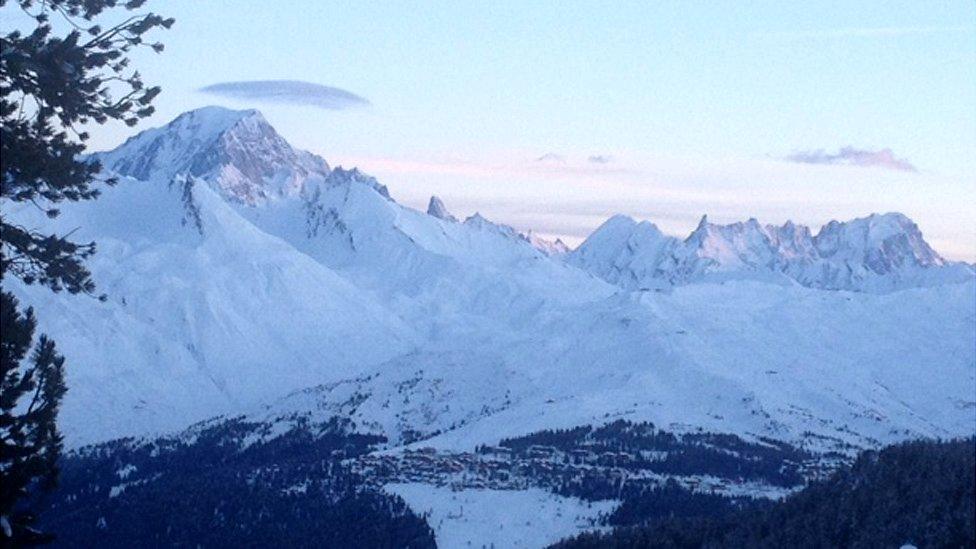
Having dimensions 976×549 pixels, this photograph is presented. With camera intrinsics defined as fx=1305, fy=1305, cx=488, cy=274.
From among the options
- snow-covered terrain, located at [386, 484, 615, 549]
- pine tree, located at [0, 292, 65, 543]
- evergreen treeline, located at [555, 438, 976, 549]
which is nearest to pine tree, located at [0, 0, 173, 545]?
pine tree, located at [0, 292, 65, 543]

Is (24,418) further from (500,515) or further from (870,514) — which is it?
(500,515)

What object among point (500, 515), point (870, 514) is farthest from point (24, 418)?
point (500, 515)

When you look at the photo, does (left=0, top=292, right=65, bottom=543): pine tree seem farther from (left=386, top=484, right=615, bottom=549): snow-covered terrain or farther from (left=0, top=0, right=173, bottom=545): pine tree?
(left=386, top=484, right=615, bottom=549): snow-covered terrain

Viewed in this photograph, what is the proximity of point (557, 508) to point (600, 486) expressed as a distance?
46.9ft

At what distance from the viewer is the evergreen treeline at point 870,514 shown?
8088cm

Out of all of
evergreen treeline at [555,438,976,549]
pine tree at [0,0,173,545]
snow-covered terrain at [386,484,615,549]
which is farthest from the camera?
snow-covered terrain at [386,484,615,549]

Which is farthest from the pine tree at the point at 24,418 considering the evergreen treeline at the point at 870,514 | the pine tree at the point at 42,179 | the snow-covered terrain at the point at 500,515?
the snow-covered terrain at the point at 500,515

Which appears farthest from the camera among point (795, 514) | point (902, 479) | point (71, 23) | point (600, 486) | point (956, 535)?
point (600, 486)

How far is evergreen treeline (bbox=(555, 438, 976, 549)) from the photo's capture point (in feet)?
265

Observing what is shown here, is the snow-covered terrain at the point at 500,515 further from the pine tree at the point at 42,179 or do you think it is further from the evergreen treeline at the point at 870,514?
the pine tree at the point at 42,179

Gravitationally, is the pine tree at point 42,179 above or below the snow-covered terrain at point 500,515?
above

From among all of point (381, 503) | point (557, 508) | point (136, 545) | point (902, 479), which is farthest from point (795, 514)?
point (136, 545)

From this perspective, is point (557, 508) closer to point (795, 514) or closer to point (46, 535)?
point (795, 514)

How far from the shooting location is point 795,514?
106m
